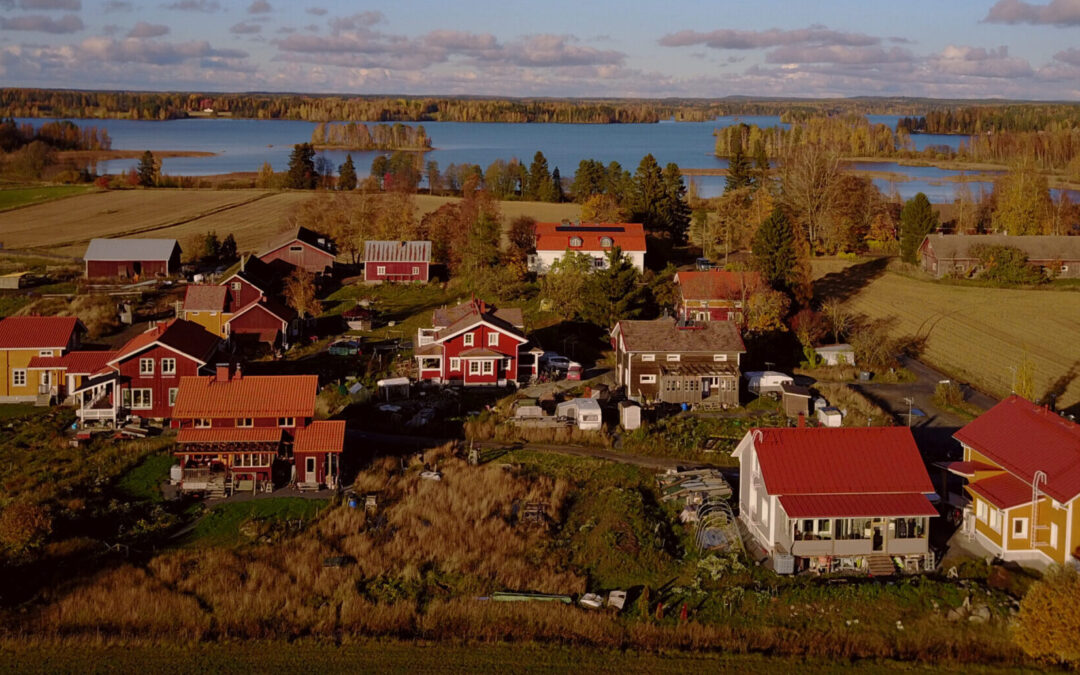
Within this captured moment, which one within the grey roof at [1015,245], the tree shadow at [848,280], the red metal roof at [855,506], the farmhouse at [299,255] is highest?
the grey roof at [1015,245]

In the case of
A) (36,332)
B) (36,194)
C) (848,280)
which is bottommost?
(36,332)

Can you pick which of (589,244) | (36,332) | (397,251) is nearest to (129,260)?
(397,251)

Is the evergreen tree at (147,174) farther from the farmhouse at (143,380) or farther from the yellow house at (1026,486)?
the yellow house at (1026,486)

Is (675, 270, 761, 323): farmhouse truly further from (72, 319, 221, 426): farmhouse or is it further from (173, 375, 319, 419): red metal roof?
(72, 319, 221, 426): farmhouse

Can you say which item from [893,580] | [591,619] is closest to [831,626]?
[893,580]

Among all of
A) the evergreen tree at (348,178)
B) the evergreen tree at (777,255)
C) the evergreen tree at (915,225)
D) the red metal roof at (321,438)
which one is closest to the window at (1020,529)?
the red metal roof at (321,438)

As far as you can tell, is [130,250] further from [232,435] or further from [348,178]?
[348,178]

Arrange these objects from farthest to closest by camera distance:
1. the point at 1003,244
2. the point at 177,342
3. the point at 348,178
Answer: the point at 348,178 < the point at 1003,244 < the point at 177,342
